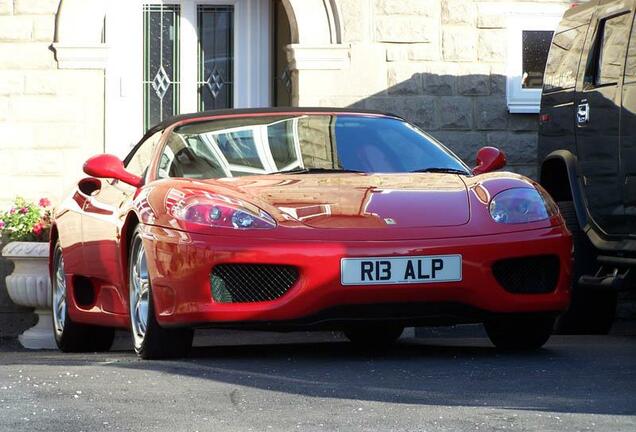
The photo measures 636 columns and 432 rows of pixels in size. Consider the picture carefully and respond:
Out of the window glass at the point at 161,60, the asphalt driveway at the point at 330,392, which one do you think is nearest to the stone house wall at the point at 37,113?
the window glass at the point at 161,60

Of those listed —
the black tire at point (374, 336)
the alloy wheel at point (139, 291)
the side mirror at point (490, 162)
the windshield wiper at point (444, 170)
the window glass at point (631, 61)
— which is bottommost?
the black tire at point (374, 336)

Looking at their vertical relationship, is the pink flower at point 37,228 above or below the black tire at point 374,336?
above

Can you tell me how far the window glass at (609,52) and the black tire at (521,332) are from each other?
2.04 m

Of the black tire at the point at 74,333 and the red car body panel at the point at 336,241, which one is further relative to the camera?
the black tire at the point at 74,333

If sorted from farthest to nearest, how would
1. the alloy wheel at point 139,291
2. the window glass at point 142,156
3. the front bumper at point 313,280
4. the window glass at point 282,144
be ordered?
the window glass at point 142,156 → the window glass at point 282,144 → the alloy wheel at point 139,291 → the front bumper at point 313,280

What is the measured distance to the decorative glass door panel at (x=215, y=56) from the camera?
12.7 meters

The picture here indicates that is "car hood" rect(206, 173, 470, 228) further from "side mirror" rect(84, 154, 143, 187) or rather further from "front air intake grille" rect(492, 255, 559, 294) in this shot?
"side mirror" rect(84, 154, 143, 187)

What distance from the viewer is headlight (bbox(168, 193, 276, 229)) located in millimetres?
6621

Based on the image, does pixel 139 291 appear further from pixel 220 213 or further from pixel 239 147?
pixel 239 147

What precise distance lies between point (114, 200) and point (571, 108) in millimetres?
2976

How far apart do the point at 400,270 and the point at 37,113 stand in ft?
19.5

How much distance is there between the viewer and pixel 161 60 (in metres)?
12.6

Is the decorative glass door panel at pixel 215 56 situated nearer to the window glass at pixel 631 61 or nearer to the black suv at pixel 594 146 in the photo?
the black suv at pixel 594 146

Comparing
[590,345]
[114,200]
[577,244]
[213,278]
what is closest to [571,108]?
[577,244]
